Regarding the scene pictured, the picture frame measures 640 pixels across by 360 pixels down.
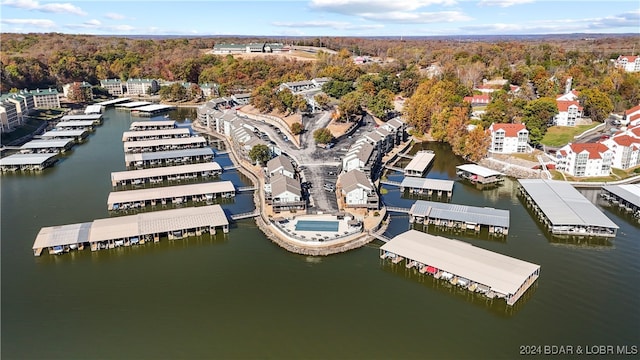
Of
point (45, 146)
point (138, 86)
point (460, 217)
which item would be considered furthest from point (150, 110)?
point (460, 217)

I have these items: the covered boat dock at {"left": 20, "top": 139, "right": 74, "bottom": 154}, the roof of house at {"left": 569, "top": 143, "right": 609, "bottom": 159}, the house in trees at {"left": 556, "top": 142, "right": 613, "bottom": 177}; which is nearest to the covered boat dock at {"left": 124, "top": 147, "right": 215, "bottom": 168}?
the covered boat dock at {"left": 20, "top": 139, "right": 74, "bottom": 154}

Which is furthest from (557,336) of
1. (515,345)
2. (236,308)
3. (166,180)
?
(166,180)

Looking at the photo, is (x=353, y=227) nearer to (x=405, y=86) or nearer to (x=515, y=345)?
(x=515, y=345)

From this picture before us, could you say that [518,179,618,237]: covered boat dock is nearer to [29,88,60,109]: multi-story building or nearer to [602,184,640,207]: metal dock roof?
[602,184,640,207]: metal dock roof

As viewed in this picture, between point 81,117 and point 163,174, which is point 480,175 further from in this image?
point 81,117

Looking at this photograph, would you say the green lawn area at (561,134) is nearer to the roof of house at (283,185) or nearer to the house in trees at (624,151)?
the house in trees at (624,151)

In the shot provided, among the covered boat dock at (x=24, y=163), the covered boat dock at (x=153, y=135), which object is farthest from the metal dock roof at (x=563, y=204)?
the covered boat dock at (x=24, y=163)
